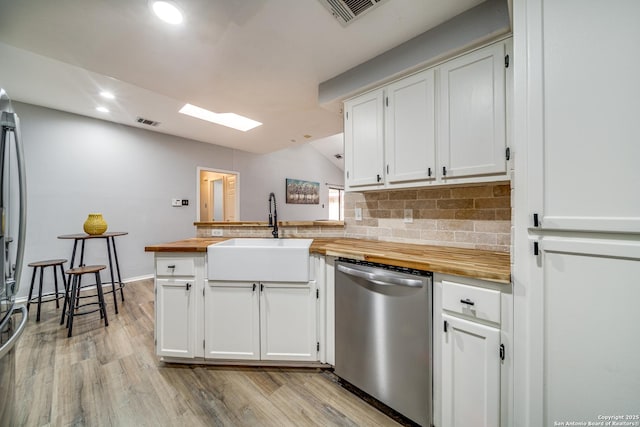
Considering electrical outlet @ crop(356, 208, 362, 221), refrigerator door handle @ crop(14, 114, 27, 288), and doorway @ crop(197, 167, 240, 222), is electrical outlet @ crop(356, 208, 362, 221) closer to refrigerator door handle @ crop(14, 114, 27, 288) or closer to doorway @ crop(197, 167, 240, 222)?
refrigerator door handle @ crop(14, 114, 27, 288)

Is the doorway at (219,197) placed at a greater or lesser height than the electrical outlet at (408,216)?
greater

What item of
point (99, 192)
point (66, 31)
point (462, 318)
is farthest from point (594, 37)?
point (99, 192)

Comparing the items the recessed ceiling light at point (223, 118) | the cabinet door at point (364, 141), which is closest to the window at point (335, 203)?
the recessed ceiling light at point (223, 118)

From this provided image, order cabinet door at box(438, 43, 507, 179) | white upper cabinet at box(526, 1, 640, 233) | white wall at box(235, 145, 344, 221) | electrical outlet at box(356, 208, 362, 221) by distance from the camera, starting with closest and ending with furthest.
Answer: white upper cabinet at box(526, 1, 640, 233) < cabinet door at box(438, 43, 507, 179) < electrical outlet at box(356, 208, 362, 221) < white wall at box(235, 145, 344, 221)

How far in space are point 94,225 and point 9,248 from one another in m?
2.30

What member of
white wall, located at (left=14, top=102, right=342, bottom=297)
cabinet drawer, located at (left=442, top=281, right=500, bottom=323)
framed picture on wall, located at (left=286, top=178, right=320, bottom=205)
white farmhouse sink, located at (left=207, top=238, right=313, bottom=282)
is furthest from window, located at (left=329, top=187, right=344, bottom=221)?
cabinet drawer, located at (left=442, top=281, right=500, bottom=323)

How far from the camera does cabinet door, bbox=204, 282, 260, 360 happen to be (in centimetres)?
170

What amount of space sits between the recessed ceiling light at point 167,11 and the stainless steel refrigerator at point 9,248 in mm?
875

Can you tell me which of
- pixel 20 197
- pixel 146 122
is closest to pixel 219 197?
pixel 146 122

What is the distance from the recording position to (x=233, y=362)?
1.76m

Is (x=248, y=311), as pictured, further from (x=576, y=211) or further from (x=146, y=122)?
(x=146, y=122)

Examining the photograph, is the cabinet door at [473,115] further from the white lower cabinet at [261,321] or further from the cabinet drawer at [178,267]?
the cabinet drawer at [178,267]

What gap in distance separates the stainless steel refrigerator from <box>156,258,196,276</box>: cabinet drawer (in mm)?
733

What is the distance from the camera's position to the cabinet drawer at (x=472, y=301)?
1.02m
